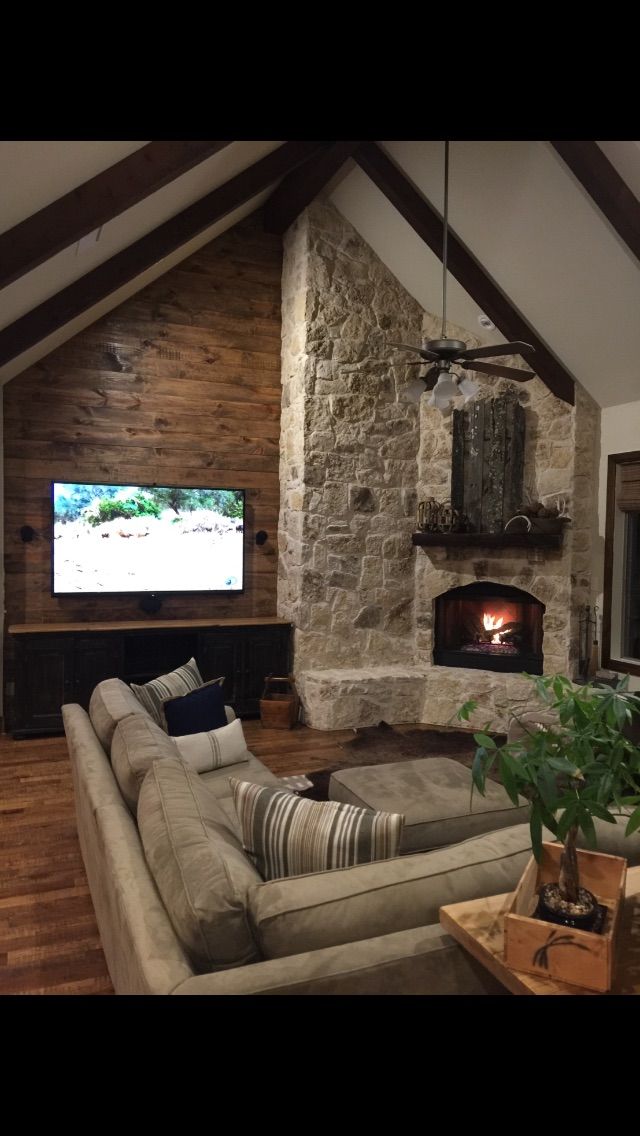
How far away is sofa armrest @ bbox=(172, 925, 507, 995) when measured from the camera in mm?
1319

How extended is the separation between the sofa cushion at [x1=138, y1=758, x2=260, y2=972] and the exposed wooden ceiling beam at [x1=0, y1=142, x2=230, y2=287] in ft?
7.25

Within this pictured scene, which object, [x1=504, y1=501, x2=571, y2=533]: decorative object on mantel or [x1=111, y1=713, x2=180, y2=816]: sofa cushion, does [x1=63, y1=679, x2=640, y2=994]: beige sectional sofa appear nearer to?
[x1=111, y1=713, x2=180, y2=816]: sofa cushion

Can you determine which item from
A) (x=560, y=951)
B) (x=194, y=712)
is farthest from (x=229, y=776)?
(x=560, y=951)

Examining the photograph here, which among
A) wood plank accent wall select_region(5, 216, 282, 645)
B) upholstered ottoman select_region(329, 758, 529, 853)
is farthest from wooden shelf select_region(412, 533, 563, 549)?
upholstered ottoman select_region(329, 758, 529, 853)

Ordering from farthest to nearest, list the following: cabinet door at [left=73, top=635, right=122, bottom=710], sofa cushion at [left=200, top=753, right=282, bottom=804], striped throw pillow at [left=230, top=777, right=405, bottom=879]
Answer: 1. cabinet door at [left=73, top=635, right=122, bottom=710]
2. sofa cushion at [left=200, top=753, right=282, bottom=804]
3. striped throw pillow at [left=230, top=777, right=405, bottom=879]

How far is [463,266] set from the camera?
507cm

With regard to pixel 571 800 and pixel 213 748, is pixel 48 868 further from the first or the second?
pixel 571 800

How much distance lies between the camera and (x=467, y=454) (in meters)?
5.83
